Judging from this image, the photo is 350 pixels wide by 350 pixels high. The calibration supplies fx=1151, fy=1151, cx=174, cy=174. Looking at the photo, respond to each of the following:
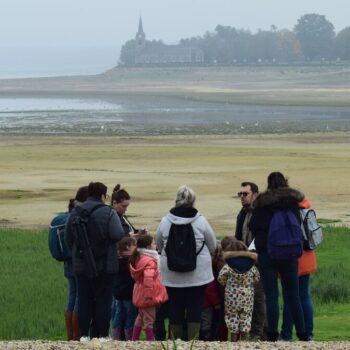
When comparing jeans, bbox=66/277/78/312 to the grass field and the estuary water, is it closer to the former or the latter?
the grass field

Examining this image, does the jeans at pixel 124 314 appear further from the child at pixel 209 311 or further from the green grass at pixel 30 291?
the green grass at pixel 30 291

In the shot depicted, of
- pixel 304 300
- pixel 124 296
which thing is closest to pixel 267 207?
pixel 304 300

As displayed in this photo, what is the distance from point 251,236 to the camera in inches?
426

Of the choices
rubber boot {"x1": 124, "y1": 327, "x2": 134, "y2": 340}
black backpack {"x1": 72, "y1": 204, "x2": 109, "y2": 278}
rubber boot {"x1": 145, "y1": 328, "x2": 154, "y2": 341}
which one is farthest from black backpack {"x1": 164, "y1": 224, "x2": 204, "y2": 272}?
rubber boot {"x1": 124, "y1": 327, "x2": 134, "y2": 340}

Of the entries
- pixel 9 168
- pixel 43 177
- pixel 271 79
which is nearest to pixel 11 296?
pixel 43 177

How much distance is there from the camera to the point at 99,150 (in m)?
46.2

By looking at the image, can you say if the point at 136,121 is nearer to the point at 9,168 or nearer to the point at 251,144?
the point at 251,144

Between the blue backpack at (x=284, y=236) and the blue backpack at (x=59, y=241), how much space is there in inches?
73.7

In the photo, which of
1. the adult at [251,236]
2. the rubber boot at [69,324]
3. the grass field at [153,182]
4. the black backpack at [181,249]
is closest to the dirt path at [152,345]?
the black backpack at [181,249]

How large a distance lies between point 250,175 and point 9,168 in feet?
28.1

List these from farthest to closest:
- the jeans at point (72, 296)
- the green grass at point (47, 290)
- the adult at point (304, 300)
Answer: the green grass at point (47, 290)
the jeans at point (72, 296)
the adult at point (304, 300)

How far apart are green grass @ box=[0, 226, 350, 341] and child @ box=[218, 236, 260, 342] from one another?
0.97m

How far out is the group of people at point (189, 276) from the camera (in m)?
10.0

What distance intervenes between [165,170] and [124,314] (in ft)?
86.0
